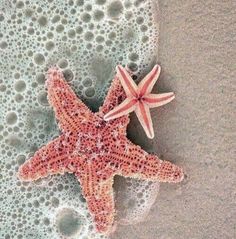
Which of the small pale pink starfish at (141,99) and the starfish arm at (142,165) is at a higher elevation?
the small pale pink starfish at (141,99)

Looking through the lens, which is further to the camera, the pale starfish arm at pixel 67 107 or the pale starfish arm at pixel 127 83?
the pale starfish arm at pixel 67 107

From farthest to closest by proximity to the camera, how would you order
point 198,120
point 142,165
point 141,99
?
1. point 198,120
2. point 142,165
3. point 141,99

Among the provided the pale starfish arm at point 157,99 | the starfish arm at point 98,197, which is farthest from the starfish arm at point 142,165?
the pale starfish arm at point 157,99

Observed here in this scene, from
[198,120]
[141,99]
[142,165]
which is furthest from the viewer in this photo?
[198,120]

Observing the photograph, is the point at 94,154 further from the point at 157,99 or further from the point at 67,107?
the point at 157,99

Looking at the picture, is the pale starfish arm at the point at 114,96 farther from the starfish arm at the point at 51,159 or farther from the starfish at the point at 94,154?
the starfish arm at the point at 51,159

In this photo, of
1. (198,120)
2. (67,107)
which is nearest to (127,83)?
(67,107)

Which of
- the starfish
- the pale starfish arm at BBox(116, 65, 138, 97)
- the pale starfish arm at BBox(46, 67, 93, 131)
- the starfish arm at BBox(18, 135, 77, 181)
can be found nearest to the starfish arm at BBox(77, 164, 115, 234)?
the starfish
